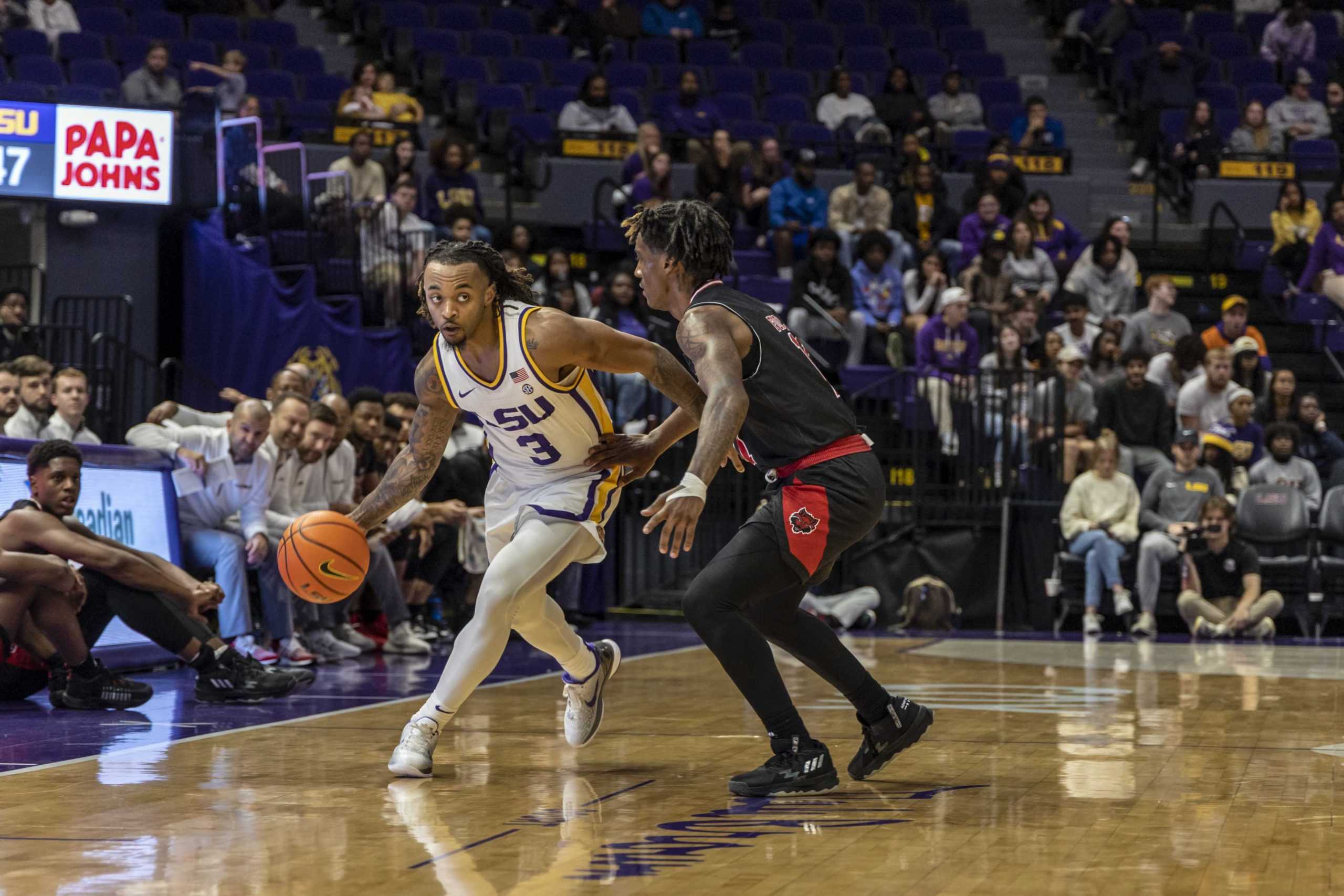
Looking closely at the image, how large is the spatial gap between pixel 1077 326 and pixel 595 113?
5.73 m

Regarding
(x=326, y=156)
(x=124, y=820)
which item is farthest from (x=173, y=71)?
(x=124, y=820)

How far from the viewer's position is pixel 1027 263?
16.1 meters

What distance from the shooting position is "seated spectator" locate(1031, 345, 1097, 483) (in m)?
13.6

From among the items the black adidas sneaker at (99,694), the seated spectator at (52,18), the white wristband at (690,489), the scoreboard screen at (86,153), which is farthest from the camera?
the seated spectator at (52,18)

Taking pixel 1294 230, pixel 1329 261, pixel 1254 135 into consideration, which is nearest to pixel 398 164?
pixel 1294 230

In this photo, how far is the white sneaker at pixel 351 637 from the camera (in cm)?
1048

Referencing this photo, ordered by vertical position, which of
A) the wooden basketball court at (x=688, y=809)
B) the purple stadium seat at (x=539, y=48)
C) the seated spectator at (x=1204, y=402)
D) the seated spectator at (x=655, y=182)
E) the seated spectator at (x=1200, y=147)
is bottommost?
the wooden basketball court at (x=688, y=809)

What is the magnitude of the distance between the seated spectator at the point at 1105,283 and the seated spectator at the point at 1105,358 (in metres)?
1.32

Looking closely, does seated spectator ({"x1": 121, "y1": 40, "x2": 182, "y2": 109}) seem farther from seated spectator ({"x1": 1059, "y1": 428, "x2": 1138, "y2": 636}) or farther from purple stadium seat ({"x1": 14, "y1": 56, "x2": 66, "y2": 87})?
seated spectator ({"x1": 1059, "y1": 428, "x2": 1138, "y2": 636})

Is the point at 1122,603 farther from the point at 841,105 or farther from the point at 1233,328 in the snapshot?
the point at 841,105

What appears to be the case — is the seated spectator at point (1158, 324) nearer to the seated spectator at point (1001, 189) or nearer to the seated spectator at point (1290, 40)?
the seated spectator at point (1001, 189)

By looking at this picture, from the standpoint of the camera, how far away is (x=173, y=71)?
16312 millimetres

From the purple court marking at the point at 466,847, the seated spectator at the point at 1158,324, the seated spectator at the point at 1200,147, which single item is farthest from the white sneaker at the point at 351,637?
the seated spectator at the point at 1200,147

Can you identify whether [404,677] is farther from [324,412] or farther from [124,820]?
[124,820]
